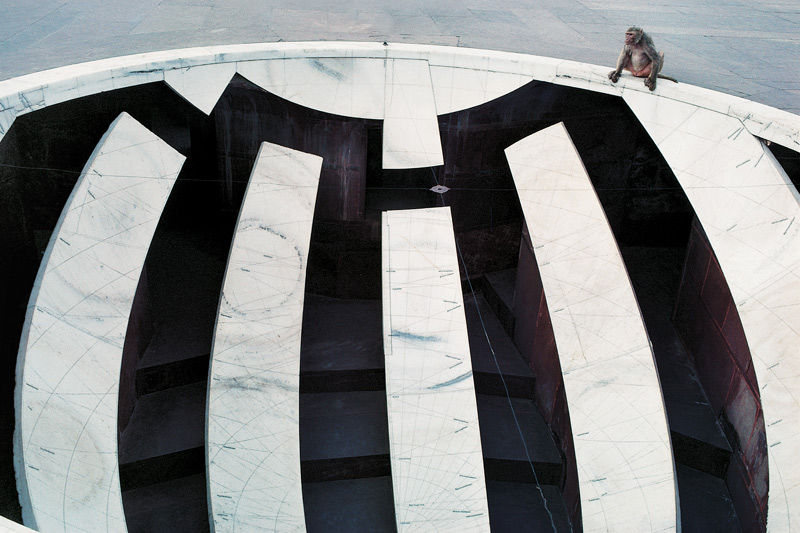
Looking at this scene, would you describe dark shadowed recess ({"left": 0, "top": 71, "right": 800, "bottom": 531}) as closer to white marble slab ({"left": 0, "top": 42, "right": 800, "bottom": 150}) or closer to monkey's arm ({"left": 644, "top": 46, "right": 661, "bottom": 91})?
white marble slab ({"left": 0, "top": 42, "right": 800, "bottom": 150})

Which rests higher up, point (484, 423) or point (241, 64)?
point (241, 64)

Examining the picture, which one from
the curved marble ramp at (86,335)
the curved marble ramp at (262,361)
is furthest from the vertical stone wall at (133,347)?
the curved marble ramp at (86,335)

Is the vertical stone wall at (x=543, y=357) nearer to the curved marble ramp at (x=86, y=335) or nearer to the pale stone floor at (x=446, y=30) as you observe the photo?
the pale stone floor at (x=446, y=30)

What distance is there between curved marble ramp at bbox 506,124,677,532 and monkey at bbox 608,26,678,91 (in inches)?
50.7

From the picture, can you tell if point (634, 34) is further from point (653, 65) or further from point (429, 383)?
point (429, 383)

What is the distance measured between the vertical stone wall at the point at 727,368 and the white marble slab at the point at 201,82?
7.91 m

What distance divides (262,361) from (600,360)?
15.3 feet

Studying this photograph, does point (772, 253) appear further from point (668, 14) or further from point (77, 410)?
point (77, 410)

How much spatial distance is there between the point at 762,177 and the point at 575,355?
131 inches

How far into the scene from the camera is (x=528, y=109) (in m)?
13.0

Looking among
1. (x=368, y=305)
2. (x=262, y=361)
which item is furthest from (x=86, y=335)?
(x=368, y=305)

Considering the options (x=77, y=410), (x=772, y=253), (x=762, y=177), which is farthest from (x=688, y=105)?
(x=77, y=410)

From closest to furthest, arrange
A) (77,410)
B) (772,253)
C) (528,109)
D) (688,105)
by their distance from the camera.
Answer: (77,410) → (772,253) → (688,105) → (528,109)

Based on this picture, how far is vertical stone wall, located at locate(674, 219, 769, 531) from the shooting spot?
11141 mm
